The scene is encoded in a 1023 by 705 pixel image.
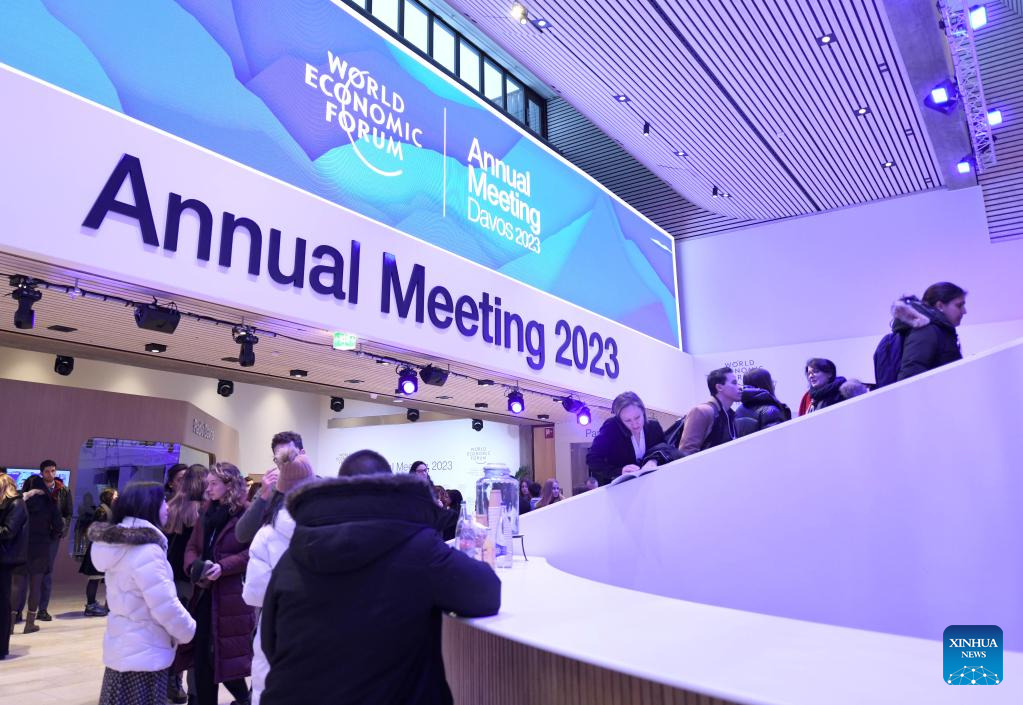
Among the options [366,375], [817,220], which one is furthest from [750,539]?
[817,220]

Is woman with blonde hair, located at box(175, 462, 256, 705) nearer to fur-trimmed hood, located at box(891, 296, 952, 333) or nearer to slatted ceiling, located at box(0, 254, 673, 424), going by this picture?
slatted ceiling, located at box(0, 254, 673, 424)

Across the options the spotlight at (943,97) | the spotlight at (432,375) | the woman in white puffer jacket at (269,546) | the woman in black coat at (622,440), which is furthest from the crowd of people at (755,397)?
the spotlight at (943,97)

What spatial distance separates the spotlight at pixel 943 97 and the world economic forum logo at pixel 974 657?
8641 millimetres

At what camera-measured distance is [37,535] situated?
6441 mm

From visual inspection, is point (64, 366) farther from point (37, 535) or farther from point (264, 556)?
point (264, 556)

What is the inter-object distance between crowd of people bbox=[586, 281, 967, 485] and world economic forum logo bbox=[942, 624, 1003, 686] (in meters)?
1.96

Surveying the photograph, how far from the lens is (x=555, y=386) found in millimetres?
9328

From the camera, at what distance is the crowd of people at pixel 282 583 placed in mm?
1583

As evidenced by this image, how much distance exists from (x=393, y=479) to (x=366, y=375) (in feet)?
25.2

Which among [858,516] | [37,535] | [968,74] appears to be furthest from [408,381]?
[968,74]

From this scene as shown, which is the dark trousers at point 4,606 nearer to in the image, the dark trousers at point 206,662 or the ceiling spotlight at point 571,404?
the dark trousers at point 206,662

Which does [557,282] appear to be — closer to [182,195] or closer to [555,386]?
[555,386]

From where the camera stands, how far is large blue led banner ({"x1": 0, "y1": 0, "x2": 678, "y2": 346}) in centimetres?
534

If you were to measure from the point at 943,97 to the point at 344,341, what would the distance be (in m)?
7.08
